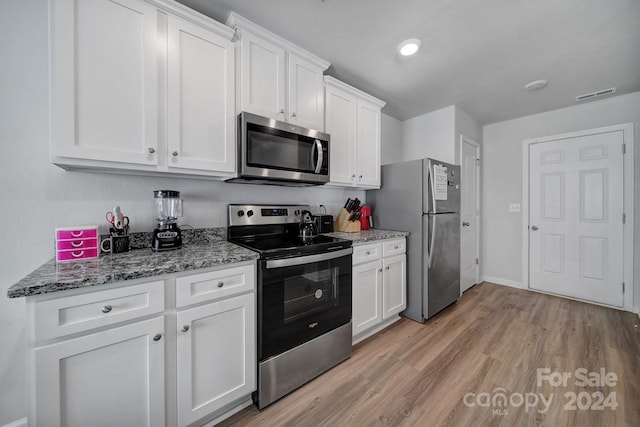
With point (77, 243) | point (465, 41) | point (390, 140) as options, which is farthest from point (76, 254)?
point (390, 140)

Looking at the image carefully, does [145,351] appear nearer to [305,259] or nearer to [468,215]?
[305,259]

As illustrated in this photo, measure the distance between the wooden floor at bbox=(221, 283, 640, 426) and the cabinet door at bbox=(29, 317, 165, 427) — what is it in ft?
1.76

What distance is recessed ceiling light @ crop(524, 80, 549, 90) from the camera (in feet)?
8.13

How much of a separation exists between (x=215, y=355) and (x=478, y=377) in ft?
6.03

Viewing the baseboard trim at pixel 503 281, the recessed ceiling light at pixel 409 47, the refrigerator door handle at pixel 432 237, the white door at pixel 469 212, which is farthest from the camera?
the baseboard trim at pixel 503 281

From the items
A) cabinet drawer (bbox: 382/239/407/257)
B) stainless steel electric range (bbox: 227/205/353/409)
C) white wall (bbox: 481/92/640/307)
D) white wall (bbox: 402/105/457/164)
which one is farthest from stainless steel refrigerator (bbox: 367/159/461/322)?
white wall (bbox: 481/92/640/307)

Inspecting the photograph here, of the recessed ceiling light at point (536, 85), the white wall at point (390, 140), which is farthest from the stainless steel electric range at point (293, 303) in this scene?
the recessed ceiling light at point (536, 85)

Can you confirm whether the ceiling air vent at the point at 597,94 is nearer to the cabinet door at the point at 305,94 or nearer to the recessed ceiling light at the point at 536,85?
the recessed ceiling light at the point at 536,85

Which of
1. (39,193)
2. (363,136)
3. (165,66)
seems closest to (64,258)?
(39,193)

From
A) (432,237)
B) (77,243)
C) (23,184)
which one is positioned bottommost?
(432,237)

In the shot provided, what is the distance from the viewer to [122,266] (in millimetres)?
1078

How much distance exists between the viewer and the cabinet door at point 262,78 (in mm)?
1653

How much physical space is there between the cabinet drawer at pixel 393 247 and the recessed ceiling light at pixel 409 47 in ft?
5.47

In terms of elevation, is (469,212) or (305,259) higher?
(469,212)
